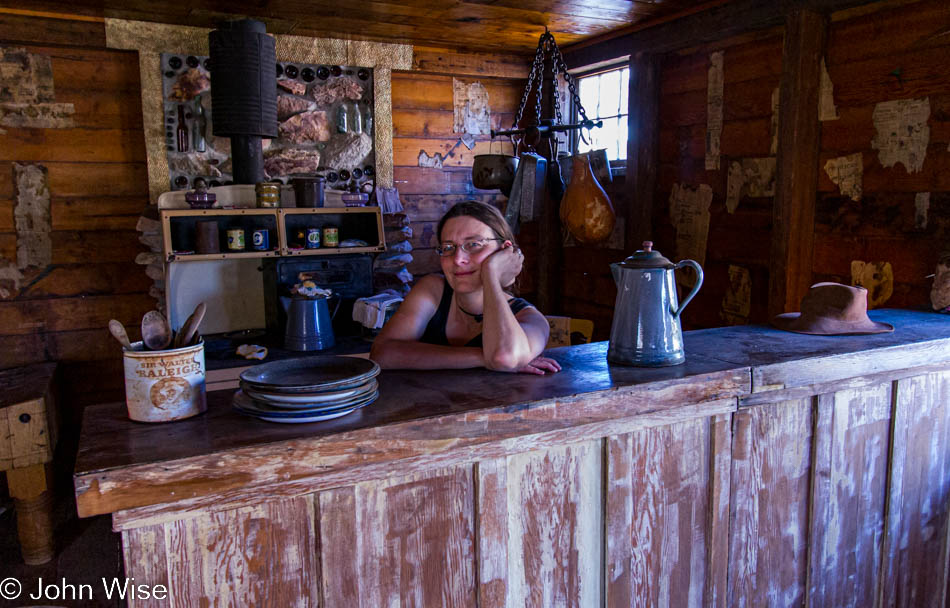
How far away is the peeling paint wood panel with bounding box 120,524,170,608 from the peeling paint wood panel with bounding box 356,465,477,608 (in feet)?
1.02

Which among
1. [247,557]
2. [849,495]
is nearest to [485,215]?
[247,557]

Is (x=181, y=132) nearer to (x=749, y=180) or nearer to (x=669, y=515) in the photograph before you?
(x=749, y=180)

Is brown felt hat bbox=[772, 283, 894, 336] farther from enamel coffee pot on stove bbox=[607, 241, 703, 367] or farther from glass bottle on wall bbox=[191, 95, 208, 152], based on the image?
glass bottle on wall bbox=[191, 95, 208, 152]

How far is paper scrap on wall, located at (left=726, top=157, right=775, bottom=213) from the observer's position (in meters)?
2.78

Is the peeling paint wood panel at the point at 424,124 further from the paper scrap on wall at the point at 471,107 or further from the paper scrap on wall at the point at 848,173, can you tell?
the paper scrap on wall at the point at 848,173

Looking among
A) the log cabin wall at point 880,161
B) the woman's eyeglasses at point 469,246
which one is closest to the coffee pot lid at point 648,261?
the woman's eyeglasses at point 469,246

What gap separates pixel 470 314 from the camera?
6.08 ft

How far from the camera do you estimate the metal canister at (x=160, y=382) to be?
1.16 metres

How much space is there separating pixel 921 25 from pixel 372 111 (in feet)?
8.32

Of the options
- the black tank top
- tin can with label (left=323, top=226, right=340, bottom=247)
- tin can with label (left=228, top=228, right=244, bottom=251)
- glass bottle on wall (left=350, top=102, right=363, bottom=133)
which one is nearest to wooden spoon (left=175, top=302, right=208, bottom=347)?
the black tank top

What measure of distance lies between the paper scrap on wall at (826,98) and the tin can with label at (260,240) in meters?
2.38

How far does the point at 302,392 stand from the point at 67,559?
7.35 feet

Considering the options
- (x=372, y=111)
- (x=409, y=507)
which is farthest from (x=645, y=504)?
(x=372, y=111)

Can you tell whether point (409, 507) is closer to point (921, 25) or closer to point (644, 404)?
point (644, 404)
